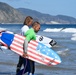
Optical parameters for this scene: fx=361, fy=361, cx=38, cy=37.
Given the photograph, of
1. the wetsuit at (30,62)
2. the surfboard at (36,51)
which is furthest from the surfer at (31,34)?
the surfboard at (36,51)

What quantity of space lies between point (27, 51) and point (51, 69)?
3570 millimetres

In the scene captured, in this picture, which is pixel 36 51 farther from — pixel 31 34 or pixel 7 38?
pixel 7 38

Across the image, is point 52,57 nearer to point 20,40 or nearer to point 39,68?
point 20,40

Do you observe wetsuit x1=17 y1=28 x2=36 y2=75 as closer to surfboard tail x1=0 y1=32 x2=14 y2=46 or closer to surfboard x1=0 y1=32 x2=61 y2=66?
surfboard x1=0 y1=32 x2=61 y2=66

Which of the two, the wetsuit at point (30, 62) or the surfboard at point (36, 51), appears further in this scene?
the surfboard at point (36, 51)

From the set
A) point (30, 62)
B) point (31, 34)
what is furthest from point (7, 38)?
point (31, 34)

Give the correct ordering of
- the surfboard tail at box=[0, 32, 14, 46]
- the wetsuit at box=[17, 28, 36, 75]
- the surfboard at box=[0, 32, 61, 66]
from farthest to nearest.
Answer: the surfboard tail at box=[0, 32, 14, 46] < the surfboard at box=[0, 32, 61, 66] < the wetsuit at box=[17, 28, 36, 75]

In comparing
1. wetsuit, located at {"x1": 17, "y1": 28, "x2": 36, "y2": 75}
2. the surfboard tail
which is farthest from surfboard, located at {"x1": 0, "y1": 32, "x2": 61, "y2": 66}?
wetsuit, located at {"x1": 17, "y1": 28, "x2": 36, "y2": 75}

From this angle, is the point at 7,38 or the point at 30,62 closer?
the point at 30,62

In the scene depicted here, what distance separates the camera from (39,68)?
1157cm

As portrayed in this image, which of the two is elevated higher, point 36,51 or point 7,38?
point 7,38

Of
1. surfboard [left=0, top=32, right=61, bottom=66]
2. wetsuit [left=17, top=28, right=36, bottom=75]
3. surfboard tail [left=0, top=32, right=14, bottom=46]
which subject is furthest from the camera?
surfboard tail [left=0, top=32, right=14, bottom=46]

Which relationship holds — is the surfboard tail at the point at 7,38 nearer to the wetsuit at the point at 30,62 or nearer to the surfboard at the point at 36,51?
the surfboard at the point at 36,51

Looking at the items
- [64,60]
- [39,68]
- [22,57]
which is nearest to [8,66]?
[39,68]
